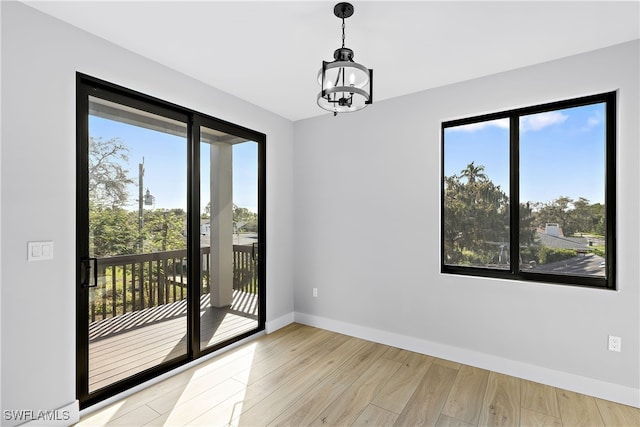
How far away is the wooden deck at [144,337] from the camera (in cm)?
227

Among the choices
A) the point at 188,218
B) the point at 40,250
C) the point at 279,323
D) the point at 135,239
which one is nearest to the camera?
the point at 40,250

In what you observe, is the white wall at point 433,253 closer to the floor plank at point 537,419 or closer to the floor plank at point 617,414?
the floor plank at point 617,414

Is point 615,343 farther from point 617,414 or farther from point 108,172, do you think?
point 108,172

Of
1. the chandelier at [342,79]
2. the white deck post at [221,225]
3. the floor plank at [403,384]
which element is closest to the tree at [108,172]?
the white deck post at [221,225]

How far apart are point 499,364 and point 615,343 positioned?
0.82 m

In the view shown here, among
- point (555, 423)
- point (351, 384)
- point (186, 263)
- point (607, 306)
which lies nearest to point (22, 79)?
point (186, 263)

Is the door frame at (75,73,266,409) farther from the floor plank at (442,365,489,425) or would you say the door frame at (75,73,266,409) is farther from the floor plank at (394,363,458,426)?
the floor plank at (442,365,489,425)

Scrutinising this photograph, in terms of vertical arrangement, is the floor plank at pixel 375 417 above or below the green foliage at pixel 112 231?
below

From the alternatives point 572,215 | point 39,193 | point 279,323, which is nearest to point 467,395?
point 572,215

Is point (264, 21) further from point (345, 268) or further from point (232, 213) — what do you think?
point (345, 268)

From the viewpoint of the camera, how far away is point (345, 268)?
11.9ft

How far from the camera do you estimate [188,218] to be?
2844 mm

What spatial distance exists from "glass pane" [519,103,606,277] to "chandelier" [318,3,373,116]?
1793 mm

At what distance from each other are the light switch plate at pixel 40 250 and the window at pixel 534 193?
312 centimetres
